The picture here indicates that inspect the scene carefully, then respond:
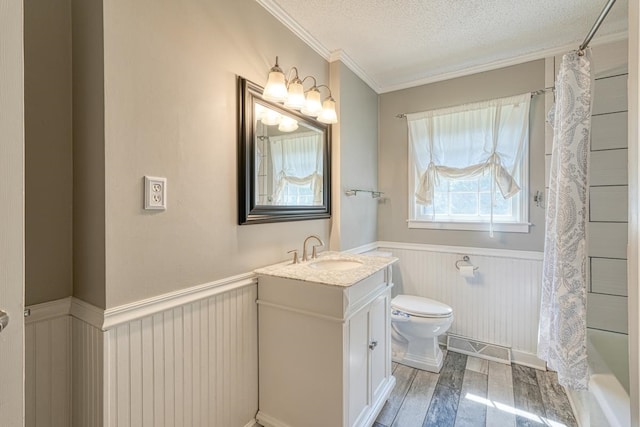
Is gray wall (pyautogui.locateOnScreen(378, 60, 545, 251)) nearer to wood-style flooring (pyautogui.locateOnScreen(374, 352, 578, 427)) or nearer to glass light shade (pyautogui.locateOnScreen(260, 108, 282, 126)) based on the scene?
wood-style flooring (pyautogui.locateOnScreen(374, 352, 578, 427))

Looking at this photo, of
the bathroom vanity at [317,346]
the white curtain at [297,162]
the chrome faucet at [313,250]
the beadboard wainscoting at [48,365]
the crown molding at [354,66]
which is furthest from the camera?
the crown molding at [354,66]

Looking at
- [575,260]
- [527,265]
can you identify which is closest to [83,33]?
[575,260]

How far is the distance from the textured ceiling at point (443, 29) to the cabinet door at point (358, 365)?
1.77 metres

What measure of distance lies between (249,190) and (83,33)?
83cm

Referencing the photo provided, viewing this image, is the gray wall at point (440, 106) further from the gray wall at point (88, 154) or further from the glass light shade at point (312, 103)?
the gray wall at point (88, 154)

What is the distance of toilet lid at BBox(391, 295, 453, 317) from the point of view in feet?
6.84

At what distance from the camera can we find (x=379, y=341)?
68.0 inches

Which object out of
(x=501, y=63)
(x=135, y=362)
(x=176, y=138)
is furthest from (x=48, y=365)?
(x=501, y=63)

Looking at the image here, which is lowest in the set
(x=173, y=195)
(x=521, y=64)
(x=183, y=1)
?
(x=173, y=195)

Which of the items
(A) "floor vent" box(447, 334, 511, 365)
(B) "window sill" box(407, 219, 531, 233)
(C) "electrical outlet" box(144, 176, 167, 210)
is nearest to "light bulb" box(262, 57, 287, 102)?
(C) "electrical outlet" box(144, 176, 167, 210)

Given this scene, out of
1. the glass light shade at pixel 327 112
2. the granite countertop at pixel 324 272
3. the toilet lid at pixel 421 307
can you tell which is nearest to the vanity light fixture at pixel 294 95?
the glass light shade at pixel 327 112

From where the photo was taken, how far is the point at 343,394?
1.31 m

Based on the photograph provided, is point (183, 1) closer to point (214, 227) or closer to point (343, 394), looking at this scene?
point (214, 227)

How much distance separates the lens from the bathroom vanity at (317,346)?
1.33m
